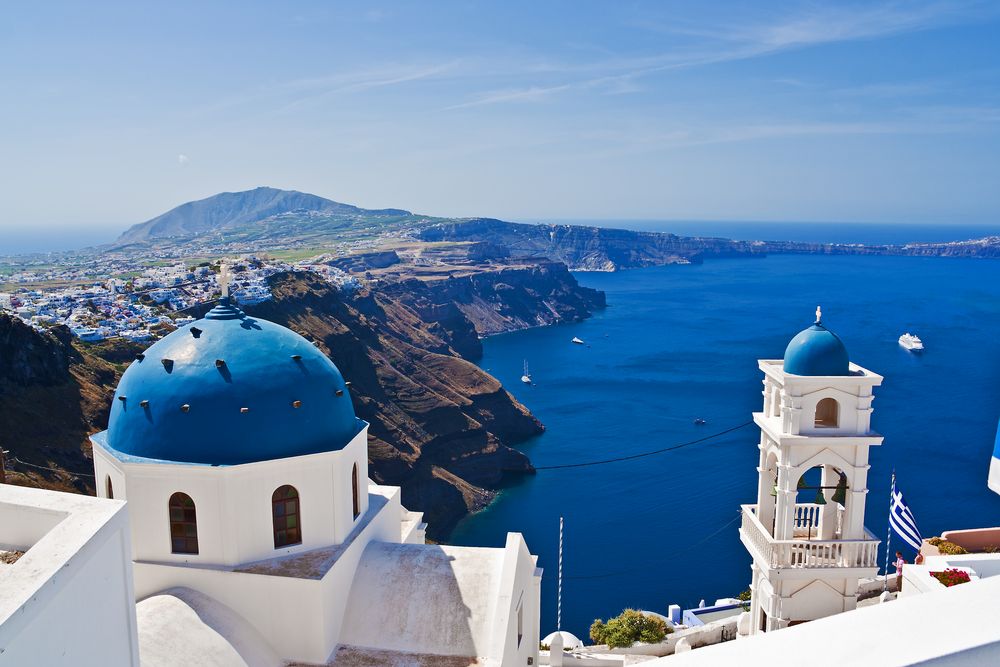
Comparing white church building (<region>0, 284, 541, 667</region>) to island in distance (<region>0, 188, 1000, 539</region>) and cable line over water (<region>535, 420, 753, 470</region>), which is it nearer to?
island in distance (<region>0, 188, 1000, 539</region>)

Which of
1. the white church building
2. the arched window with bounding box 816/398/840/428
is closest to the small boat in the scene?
the arched window with bounding box 816/398/840/428

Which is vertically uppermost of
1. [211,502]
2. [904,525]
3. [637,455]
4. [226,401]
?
[226,401]

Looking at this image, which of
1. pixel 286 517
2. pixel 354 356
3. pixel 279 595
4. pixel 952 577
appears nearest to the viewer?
pixel 952 577

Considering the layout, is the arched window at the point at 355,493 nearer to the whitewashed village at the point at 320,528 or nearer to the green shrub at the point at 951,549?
the whitewashed village at the point at 320,528

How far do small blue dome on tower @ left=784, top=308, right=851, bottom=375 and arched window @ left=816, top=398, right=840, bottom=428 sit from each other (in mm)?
939

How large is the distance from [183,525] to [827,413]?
1302 cm

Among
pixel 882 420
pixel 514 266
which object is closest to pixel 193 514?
pixel 882 420

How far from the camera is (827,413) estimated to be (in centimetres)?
1627

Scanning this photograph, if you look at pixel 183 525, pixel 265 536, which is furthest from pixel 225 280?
pixel 265 536

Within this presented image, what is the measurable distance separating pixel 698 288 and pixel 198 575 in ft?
524

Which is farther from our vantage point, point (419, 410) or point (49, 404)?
point (419, 410)

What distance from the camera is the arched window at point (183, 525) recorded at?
1298cm

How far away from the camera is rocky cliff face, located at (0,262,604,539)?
32.1 metres

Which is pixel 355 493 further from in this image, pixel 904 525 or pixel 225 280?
pixel 904 525
